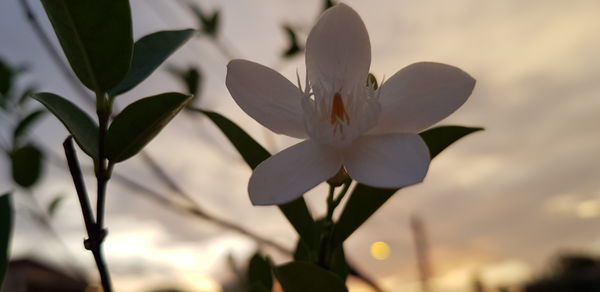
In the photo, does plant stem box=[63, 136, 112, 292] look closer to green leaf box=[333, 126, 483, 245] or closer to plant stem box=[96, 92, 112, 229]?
plant stem box=[96, 92, 112, 229]

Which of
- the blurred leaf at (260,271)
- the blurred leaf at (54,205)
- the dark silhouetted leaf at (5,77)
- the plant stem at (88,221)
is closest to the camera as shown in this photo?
the plant stem at (88,221)

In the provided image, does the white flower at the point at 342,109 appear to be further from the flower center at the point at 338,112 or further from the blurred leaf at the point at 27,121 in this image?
the blurred leaf at the point at 27,121

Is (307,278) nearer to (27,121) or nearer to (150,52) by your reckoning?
(150,52)

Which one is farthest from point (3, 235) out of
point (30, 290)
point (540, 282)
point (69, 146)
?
point (540, 282)

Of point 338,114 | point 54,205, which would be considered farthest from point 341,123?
point 54,205

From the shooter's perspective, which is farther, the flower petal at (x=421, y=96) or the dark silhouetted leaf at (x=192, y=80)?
the dark silhouetted leaf at (x=192, y=80)

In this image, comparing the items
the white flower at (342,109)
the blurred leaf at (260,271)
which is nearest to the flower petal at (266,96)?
the white flower at (342,109)
